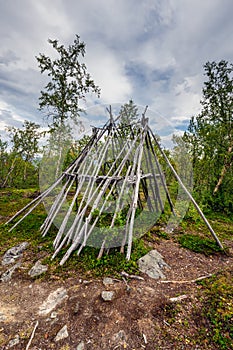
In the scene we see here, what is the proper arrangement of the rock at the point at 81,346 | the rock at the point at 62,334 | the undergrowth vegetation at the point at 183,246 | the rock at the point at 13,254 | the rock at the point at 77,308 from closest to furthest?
the rock at the point at 81,346 → the rock at the point at 62,334 → the undergrowth vegetation at the point at 183,246 → the rock at the point at 77,308 → the rock at the point at 13,254

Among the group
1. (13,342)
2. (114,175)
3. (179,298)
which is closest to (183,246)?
(179,298)

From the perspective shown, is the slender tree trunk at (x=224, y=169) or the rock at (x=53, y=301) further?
the slender tree trunk at (x=224, y=169)

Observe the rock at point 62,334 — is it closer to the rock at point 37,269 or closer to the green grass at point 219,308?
the rock at point 37,269

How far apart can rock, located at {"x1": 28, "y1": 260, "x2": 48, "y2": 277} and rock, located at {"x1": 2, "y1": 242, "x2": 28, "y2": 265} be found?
26.9 inches

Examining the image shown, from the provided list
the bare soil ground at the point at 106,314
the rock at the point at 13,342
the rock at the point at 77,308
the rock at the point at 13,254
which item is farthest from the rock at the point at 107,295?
the rock at the point at 13,254

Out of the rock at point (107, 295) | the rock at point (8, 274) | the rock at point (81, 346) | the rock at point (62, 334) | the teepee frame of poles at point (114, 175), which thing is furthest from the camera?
the teepee frame of poles at point (114, 175)

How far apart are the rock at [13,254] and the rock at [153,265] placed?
293 centimetres

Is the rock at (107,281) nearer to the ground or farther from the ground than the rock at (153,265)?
nearer to the ground

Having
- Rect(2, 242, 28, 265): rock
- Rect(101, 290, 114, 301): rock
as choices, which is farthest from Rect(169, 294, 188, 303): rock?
→ Rect(2, 242, 28, 265): rock

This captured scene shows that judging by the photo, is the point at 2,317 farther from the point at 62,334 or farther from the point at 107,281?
the point at 107,281

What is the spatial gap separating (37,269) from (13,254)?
3.43 feet

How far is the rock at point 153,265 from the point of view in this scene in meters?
3.53

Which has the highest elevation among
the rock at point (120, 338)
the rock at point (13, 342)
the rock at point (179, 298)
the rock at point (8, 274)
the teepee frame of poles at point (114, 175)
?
the teepee frame of poles at point (114, 175)

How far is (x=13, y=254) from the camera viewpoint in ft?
13.9
